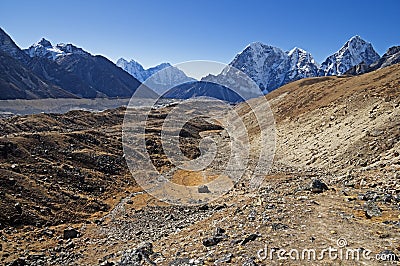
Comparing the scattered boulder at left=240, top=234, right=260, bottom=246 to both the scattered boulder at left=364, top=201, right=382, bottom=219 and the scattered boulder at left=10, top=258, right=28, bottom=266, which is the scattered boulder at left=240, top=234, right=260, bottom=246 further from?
the scattered boulder at left=10, top=258, right=28, bottom=266

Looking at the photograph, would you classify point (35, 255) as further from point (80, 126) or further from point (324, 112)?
point (80, 126)

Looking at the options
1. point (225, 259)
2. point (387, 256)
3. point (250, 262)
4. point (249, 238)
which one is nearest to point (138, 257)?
point (225, 259)

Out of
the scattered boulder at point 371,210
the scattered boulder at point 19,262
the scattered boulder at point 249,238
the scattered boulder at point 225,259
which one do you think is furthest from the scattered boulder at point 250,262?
the scattered boulder at point 19,262

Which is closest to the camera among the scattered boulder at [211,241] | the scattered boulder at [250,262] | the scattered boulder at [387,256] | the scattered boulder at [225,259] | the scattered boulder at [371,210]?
the scattered boulder at [387,256]

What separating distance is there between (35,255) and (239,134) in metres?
47.5

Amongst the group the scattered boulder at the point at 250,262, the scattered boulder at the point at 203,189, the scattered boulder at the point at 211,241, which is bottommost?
the scattered boulder at the point at 203,189

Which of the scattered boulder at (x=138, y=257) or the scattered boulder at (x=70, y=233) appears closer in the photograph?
the scattered boulder at (x=138, y=257)

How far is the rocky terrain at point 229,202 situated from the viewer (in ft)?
35.4

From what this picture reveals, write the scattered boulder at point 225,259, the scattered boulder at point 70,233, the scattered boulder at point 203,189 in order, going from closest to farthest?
the scattered boulder at point 225,259
the scattered boulder at point 70,233
the scattered boulder at point 203,189

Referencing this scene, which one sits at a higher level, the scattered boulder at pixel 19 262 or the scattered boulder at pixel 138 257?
the scattered boulder at pixel 138 257

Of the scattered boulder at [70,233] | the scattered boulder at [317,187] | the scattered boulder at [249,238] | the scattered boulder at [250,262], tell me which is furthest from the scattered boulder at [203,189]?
the scattered boulder at [250,262]

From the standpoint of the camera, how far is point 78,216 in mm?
22594

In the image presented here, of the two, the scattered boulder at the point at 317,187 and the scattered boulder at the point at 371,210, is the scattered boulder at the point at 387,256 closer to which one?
the scattered boulder at the point at 371,210

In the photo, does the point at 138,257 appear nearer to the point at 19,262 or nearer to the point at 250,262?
the point at 250,262
